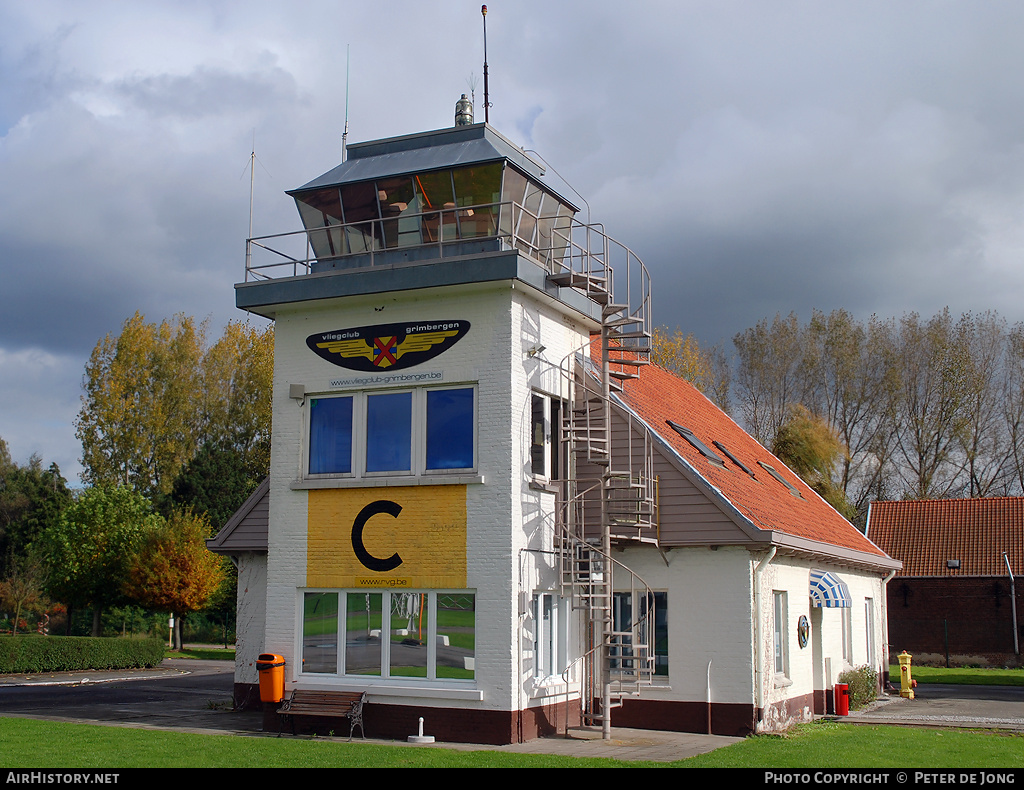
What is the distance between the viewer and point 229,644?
171 feet

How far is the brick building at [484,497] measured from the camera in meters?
15.4

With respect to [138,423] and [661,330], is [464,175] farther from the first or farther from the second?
[138,423]

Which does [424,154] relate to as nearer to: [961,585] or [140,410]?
[961,585]

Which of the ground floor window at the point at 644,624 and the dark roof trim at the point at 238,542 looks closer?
the ground floor window at the point at 644,624

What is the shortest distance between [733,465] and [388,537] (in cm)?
810

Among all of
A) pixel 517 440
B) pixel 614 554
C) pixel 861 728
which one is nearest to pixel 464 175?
pixel 517 440

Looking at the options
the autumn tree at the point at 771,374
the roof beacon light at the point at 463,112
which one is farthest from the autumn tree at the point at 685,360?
the roof beacon light at the point at 463,112

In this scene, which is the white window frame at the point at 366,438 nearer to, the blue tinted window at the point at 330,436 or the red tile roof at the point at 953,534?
the blue tinted window at the point at 330,436

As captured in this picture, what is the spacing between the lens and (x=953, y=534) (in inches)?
1549

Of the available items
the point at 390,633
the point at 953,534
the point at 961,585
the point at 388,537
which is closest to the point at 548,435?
the point at 388,537

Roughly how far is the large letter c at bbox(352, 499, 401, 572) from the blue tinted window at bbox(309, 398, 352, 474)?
0.82 m

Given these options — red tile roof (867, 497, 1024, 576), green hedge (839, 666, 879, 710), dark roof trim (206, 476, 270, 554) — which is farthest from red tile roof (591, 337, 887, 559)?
red tile roof (867, 497, 1024, 576)

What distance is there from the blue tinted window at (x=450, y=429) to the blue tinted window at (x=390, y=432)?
36 cm

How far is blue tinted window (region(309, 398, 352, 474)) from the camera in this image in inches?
653
